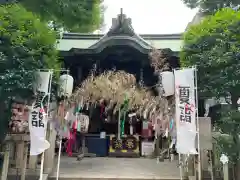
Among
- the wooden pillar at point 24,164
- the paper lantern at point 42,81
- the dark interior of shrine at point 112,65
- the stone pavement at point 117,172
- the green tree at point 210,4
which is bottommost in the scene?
the stone pavement at point 117,172

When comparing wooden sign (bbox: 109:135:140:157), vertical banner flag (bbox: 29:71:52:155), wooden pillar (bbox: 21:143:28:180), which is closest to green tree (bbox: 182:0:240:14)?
wooden sign (bbox: 109:135:140:157)

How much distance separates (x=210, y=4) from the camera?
9953mm

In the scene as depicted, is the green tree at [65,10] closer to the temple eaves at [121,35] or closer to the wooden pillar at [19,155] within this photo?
the temple eaves at [121,35]

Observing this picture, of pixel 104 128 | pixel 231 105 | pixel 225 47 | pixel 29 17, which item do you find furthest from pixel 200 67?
pixel 104 128

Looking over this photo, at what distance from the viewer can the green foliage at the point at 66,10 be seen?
6.12 metres

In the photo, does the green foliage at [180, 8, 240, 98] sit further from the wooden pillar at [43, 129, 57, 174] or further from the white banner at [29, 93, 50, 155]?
the wooden pillar at [43, 129, 57, 174]

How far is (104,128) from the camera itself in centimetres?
1169

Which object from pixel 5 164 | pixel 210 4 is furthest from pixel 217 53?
pixel 210 4

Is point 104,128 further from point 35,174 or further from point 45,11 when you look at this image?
point 45,11

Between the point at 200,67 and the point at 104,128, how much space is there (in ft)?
23.0

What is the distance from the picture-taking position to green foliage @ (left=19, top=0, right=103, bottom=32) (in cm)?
612

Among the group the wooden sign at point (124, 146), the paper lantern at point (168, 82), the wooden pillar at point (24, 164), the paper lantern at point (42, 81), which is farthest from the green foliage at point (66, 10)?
the wooden sign at point (124, 146)

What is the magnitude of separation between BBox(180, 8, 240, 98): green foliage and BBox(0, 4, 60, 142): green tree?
3.10 meters

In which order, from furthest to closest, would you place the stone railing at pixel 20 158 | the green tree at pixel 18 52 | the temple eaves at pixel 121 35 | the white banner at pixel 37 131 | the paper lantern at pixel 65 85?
the temple eaves at pixel 121 35
the paper lantern at pixel 65 85
the stone railing at pixel 20 158
the white banner at pixel 37 131
the green tree at pixel 18 52
